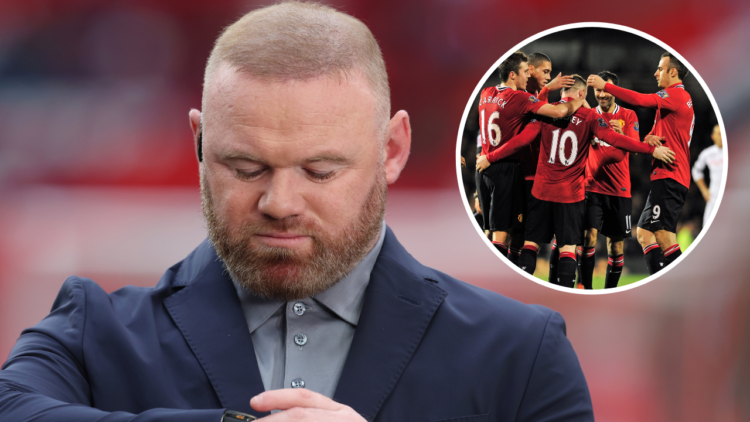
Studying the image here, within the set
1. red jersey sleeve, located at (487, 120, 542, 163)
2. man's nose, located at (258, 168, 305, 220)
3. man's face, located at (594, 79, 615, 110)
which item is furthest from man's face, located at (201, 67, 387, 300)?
man's face, located at (594, 79, 615, 110)

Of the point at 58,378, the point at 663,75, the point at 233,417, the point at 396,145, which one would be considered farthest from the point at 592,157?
the point at 58,378

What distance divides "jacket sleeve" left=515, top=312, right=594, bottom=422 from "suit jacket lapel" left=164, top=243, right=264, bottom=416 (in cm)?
59

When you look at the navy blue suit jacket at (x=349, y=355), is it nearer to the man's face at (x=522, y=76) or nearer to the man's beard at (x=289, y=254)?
the man's beard at (x=289, y=254)

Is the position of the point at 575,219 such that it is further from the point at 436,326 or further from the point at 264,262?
the point at 264,262

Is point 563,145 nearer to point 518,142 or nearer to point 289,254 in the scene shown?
point 518,142

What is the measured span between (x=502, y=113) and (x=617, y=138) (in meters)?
0.43

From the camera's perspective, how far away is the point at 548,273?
262 cm

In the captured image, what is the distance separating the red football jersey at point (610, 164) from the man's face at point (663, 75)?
17cm

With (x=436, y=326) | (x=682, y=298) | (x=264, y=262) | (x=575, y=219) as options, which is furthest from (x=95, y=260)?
(x=682, y=298)

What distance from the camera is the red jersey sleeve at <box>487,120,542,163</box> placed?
255 centimetres

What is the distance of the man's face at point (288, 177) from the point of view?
1.35 metres

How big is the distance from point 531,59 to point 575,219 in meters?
0.63

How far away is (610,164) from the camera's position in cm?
254

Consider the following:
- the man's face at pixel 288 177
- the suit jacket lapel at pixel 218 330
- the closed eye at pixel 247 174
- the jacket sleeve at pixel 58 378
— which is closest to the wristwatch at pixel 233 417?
the jacket sleeve at pixel 58 378
